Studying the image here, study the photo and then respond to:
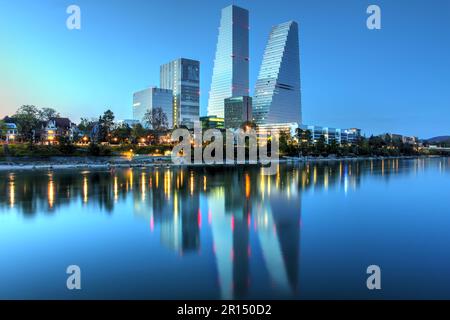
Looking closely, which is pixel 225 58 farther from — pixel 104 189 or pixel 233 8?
pixel 104 189

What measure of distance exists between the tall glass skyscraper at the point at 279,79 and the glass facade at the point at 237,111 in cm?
775

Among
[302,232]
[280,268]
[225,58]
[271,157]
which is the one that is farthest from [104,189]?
[225,58]

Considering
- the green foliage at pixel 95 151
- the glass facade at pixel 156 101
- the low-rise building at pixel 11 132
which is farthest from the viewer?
the glass facade at pixel 156 101

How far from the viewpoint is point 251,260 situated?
9.88 meters

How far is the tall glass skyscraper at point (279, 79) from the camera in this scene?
488 ft

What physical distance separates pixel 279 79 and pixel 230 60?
131 feet

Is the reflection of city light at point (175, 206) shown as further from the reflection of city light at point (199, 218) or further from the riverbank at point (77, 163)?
the riverbank at point (77, 163)

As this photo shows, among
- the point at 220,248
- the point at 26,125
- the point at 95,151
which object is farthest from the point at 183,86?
the point at 220,248

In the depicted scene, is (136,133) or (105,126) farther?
(136,133)

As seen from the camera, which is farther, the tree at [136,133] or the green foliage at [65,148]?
the tree at [136,133]

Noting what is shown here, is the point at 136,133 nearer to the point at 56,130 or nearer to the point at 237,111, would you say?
the point at 56,130

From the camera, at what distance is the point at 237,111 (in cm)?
14425

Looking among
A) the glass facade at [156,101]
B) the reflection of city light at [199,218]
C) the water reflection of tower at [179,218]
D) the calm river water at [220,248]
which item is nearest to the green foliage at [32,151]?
the calm river water at [220,248]

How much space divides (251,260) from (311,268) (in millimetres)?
1746
